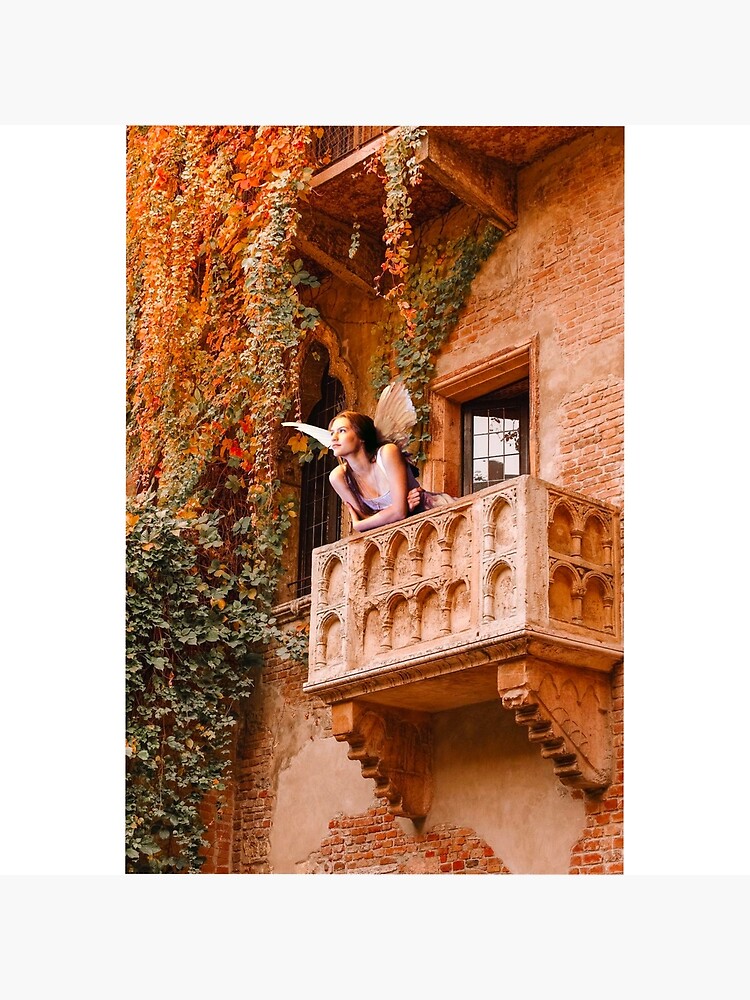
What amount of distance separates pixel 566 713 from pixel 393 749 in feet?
4.44

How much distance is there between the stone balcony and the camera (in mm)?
8039

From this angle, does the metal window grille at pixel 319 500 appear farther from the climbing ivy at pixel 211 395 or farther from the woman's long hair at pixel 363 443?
the woman's long hair at pixel 363 443

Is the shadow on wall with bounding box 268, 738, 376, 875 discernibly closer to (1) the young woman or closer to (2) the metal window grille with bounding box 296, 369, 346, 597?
(2) the metal window grille with bounding box 296, 369, 346, 597

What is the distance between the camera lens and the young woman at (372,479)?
895 centimetres

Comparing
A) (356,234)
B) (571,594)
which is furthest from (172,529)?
(571,594)

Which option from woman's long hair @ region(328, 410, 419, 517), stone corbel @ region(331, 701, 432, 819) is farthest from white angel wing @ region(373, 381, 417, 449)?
stone corbel @ region(331, 701, 432, 819)

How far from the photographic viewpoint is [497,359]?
9.78 metres

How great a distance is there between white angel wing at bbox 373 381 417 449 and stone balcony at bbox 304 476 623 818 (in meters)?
0.75

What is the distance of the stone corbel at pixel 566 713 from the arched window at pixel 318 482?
306 cm

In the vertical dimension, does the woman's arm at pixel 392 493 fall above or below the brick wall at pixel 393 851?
above

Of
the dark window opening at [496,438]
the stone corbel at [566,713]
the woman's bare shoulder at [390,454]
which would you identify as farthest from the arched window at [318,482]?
the stone corbel at [566,713]

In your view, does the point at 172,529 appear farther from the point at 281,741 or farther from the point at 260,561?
the point at 281,741

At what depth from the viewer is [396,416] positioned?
30.8 feet

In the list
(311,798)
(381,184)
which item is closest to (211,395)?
(381,184)
